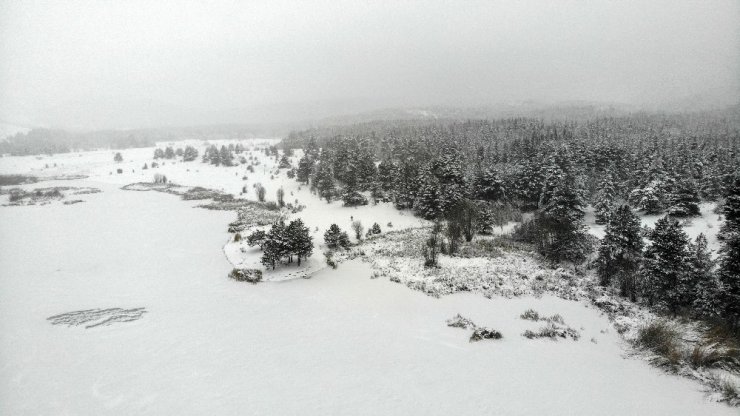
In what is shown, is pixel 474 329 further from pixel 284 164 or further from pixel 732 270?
pixel 284 164

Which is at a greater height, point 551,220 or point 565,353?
point 551,220

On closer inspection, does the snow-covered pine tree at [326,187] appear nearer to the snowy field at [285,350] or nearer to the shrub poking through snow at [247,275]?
the snowy field at [285,350]

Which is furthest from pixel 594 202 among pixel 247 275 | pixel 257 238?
pixel 247 275

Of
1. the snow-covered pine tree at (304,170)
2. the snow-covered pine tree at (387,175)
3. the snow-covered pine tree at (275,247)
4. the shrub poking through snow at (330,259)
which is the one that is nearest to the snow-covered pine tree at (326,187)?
the snow-covered pine tree at (387,175)

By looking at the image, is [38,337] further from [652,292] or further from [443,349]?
[652,292]

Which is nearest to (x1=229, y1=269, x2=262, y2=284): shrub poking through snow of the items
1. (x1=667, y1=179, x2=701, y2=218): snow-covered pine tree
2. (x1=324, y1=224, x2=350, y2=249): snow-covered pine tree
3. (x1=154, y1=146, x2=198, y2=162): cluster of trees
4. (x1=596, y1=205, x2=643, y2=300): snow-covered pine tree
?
(x1=324, y1=224, x2=350, y2=249): snow-covered pine tree

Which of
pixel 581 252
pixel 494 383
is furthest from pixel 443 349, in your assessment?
pixel 581 252

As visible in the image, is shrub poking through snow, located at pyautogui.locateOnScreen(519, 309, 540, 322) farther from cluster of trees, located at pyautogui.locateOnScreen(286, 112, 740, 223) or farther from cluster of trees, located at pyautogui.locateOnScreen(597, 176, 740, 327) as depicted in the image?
cluster of trees, located at pyautogui.locateOnScreen(286, 112, 740, 223)
